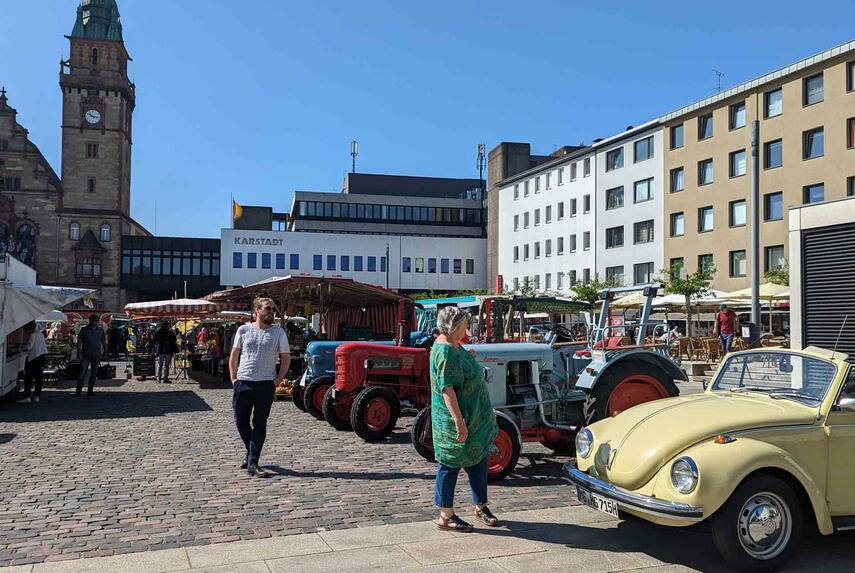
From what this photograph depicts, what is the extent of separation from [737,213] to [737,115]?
5.89m

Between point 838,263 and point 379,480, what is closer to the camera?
point 379,480

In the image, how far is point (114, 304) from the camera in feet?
262

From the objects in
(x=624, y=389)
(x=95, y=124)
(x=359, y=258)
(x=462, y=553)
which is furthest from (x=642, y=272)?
(x=95, y=124)

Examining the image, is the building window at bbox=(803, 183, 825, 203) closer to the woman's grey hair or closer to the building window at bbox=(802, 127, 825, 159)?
the building window at bbox=(802, 127, 825, 159)

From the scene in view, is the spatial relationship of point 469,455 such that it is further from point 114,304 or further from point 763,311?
point 114,304

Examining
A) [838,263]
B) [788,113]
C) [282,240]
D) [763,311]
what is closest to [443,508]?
[838,263]

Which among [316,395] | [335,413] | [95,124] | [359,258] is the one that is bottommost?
[335,413]

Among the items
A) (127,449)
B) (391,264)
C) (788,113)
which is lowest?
(127,449)

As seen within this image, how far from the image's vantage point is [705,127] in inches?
1912

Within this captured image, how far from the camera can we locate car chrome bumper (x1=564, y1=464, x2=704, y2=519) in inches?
191

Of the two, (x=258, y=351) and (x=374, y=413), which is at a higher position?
(x=258, y=351)

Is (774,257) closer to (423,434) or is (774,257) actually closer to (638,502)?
(423,434)

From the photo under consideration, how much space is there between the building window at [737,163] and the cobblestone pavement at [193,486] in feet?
129

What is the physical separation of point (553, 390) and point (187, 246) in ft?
252
